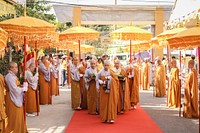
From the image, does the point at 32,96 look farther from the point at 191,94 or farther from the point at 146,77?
the point at 146,77

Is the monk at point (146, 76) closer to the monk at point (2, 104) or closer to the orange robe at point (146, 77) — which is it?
the orange robe at point (146, 77)

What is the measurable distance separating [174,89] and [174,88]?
0.15 feet

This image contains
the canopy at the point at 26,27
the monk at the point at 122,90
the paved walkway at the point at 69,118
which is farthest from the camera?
the monk at the point at 122,90

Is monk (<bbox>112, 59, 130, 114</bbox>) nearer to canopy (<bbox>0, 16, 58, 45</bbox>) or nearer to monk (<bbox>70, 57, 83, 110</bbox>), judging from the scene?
monk (<bbox>70, 57, 83, 110</bbox>)

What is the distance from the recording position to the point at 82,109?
11.0 m

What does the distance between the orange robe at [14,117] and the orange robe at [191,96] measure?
4.46 meters

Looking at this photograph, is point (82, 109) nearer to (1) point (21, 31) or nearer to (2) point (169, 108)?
(2) point (169, 108)

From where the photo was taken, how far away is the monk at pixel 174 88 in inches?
429

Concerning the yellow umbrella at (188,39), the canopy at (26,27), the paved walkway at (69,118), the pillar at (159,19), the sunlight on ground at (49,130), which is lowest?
the paved walkway at (69,118)

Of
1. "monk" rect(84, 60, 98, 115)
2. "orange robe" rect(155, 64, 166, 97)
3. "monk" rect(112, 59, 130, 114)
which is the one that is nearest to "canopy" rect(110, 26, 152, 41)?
"monk" rect(112, 59, 130, 114)

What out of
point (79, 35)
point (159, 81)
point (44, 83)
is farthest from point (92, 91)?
point (159, 81)

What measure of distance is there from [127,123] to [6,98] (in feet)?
10.3

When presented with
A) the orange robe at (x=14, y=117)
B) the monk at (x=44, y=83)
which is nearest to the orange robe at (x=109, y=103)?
the orange robe at (x=14, y=117)

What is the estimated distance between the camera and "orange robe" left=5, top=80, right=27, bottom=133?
6816 millimetres
